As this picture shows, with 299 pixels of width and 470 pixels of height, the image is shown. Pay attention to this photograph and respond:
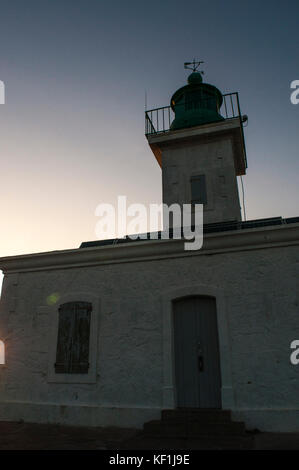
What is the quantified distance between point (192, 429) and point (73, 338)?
124 inches

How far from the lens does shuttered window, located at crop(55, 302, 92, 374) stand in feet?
24.7

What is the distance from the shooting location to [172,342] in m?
7.04

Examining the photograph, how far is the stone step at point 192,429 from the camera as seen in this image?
19.1 feet

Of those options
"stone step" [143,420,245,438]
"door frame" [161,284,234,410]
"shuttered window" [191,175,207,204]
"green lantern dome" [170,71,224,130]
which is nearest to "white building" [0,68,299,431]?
"door frame" [161,284,234,410]

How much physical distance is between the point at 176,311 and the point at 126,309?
1.08m

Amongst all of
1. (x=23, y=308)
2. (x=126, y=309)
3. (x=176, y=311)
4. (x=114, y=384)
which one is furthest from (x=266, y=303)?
(x=23, y=308)

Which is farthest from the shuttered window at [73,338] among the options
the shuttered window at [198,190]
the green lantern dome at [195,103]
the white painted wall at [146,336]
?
Answer: the green lantern dome at [195,103]

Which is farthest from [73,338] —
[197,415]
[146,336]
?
[197,415]

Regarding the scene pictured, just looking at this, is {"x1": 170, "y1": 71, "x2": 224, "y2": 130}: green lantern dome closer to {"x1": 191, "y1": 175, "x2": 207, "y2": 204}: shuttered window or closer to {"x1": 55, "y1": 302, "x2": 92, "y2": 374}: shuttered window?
{"x1": 191, "y1": 175, "x2": 207, "y2": 204}: shuttered window

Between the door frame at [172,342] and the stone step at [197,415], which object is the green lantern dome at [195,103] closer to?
the door frame at [172,342]

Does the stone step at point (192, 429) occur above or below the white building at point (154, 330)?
below

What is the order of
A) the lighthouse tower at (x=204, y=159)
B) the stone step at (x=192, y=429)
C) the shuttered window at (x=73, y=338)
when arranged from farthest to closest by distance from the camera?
1. the lighthouse tower at (x=204, y=159)
2. the shuttered window at (x=73, y=338)
3. the stone step at (x=192, y=429)

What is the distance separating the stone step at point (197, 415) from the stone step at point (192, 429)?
0.09m
